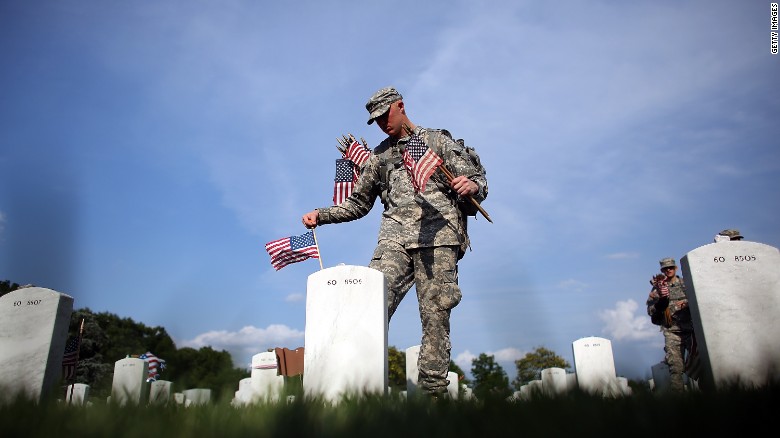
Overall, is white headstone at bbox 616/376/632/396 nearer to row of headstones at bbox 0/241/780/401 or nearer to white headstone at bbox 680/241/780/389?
row of headstones at bbox 0/241/780/401

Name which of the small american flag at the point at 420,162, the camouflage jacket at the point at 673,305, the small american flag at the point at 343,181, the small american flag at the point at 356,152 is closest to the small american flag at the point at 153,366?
the small american flag at the point at 356,152

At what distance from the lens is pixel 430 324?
4285 mm

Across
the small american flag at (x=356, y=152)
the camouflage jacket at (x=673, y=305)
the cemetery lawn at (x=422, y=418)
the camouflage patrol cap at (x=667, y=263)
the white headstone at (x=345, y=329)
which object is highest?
the small american flag at (x=356, y=152)

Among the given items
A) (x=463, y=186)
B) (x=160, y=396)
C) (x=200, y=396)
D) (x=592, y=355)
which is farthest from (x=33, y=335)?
(x=592, y=355)

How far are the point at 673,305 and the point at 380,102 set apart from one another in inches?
303

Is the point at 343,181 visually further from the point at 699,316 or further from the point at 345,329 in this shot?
the point at 699,316

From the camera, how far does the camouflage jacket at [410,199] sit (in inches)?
179

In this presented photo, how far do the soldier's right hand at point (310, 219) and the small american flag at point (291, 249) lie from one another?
0.75m

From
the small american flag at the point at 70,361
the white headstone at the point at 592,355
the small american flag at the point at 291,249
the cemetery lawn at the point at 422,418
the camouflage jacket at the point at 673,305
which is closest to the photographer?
the cemetery lawn at the point at 422,418

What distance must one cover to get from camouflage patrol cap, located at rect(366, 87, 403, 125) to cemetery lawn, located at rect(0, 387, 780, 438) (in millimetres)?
3000

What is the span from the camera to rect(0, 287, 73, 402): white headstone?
4723 millimetres

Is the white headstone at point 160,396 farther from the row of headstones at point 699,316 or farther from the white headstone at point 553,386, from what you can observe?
the white headstone at point 553,386

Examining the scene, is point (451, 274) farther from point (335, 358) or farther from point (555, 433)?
point (555, 433)

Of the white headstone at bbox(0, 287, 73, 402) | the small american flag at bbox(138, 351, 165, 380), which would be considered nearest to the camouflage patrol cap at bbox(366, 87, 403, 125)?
the white headstone at bbox(0, 287, 73, 402)
